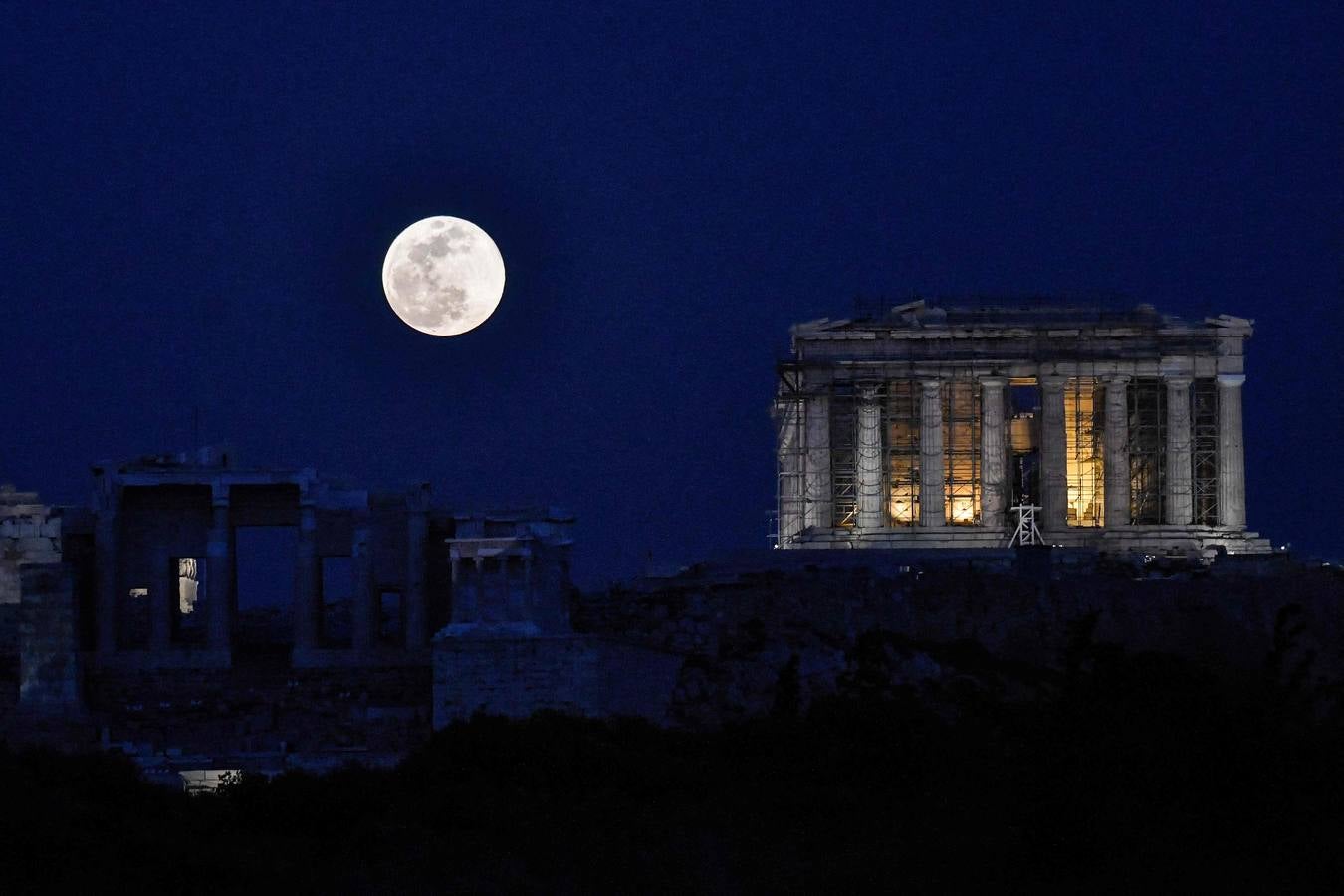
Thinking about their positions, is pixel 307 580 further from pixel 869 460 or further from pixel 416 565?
pixel 869 460

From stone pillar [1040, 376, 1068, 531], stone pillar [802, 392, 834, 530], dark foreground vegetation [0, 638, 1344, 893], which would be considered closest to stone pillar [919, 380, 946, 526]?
stone pillar [802, 392, 834, 530]

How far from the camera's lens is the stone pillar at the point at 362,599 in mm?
47344

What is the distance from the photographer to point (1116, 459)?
6469cm

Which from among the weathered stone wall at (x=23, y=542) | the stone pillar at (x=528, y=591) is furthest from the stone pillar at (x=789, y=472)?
the weathered stone wall at (x=23, y=542)

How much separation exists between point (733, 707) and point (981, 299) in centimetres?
2379

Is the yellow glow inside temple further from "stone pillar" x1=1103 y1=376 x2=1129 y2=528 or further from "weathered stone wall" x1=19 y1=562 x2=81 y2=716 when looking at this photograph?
"weathered stone wall" x1=19 y1=562 x2=81 y2=716

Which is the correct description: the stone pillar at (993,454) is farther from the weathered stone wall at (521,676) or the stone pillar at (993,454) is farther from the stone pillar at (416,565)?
the weathered stone wall at (521,676)

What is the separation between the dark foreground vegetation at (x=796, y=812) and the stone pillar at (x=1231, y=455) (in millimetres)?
27890

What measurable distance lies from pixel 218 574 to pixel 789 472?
2337 cm

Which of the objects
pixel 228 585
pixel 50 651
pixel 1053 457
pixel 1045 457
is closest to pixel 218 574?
pixel 228 585

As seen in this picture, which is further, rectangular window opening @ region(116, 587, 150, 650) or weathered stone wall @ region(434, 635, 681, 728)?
rectangular window opening @ region(116, 587, 150, 650)

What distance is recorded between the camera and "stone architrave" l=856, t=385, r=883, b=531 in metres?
64.9

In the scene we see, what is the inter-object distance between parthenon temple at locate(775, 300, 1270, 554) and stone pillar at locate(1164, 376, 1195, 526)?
4 cm

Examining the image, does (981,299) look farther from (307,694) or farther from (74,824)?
(74,824)
